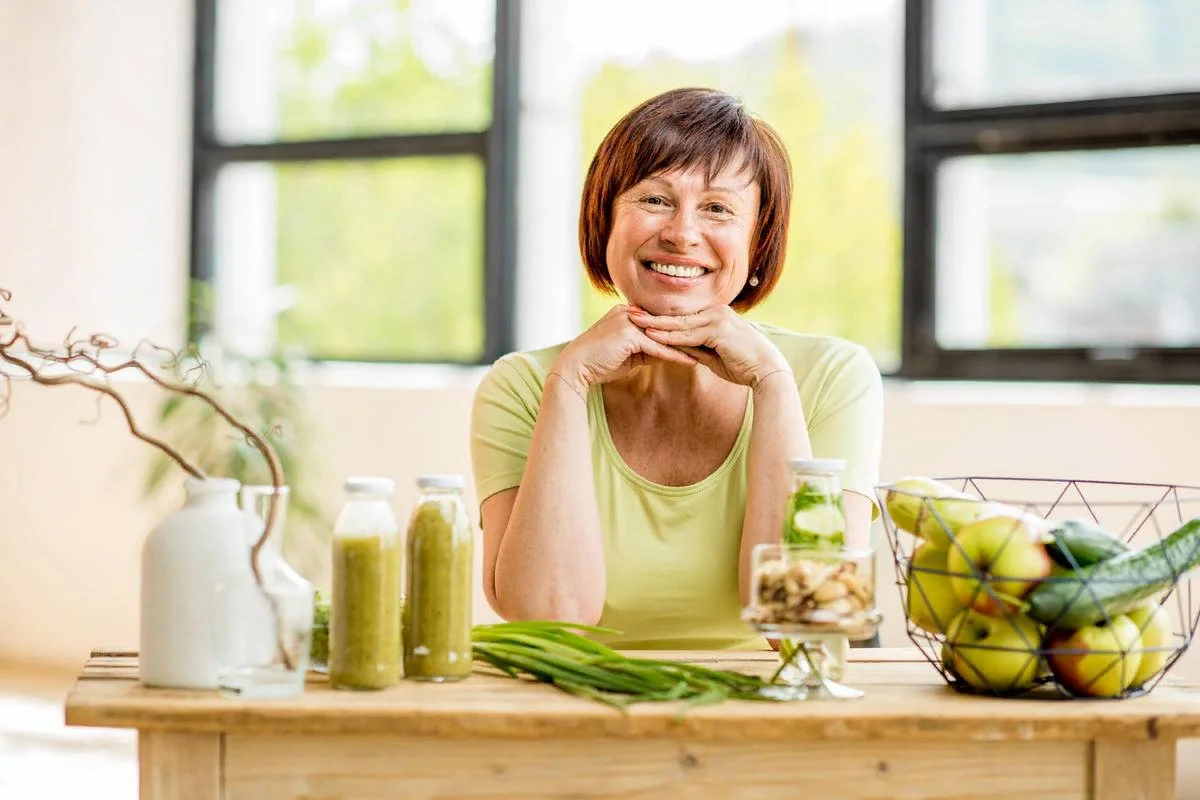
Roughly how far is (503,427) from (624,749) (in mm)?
877

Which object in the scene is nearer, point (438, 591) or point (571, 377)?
point (438, 591)

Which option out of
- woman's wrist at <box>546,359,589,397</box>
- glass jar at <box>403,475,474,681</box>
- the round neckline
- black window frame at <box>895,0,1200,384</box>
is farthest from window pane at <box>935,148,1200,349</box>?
glass jar at <box>403,475,474,681</box>

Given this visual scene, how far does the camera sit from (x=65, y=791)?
3137mm

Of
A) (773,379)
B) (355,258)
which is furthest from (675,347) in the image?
(355,258)

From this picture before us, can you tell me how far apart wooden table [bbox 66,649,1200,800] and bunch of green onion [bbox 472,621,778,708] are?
0.08 feet

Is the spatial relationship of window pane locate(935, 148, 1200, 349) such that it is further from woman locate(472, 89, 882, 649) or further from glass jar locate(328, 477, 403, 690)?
glass jar locate(328, 477, 403, 690)

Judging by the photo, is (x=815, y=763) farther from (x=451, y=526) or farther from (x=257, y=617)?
(x=257, y=617)

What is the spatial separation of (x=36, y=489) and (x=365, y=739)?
3530 millimetres

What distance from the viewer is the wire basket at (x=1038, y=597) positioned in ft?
3.89

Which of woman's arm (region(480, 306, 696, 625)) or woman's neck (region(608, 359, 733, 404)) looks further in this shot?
woman's neck (region(608, 359, 733, 404))

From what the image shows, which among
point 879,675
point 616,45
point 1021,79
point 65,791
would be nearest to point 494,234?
point 616,45

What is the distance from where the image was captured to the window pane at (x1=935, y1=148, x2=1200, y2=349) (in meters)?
3.33

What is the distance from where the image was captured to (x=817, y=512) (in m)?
1.28

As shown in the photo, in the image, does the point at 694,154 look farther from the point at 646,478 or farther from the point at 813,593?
the point at 813,593
